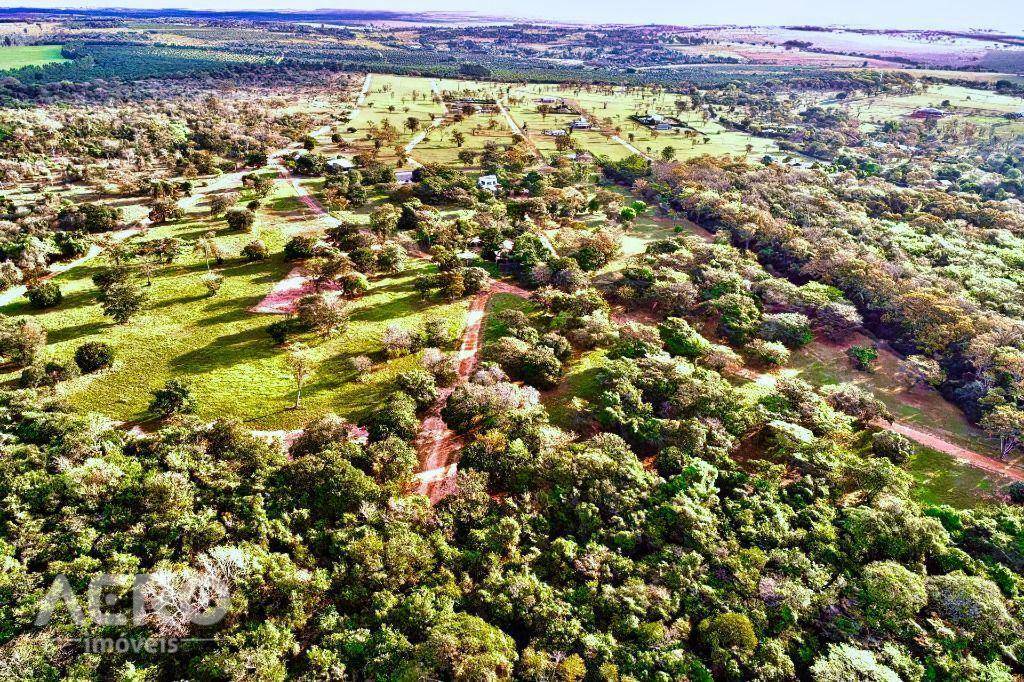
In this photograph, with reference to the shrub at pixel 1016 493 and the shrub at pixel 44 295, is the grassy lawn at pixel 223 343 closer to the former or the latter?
the shrub at pixel 44 295

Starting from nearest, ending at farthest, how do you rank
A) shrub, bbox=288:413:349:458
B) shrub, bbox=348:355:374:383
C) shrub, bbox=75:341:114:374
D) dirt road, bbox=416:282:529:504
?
shrub, bbox=288:413:349:458
dirt road, bbox=416:282:529:504
shrub, bbox=75:341:114:374
shrub, bbox=348:355:374:383

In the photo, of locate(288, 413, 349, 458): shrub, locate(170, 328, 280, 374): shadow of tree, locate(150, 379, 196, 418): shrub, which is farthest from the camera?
locate(170, 328, 280, 374): shadow of tree

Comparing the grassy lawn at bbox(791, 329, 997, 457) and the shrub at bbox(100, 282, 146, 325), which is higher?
the shrub at bbox(100, 282, 146, 325)

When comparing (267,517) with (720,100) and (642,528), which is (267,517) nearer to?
(642,528)

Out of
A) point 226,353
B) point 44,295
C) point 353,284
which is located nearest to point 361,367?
point 226,353

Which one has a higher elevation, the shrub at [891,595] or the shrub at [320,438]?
the shrub at [320,438]

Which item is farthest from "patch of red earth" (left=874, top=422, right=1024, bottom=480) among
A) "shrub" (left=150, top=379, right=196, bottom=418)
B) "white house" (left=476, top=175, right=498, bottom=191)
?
"white house" (left=476, top=175, right=498, bottom=191)

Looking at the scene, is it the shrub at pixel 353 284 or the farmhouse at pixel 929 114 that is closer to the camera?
the shrub at pixel 353 284

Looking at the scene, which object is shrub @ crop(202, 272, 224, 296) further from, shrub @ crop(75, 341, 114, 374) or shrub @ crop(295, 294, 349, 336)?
shrub @ crop(75, 341, 114, 374)

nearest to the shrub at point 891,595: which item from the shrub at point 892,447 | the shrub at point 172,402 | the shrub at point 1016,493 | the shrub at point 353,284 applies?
the shrub at point 892,447
